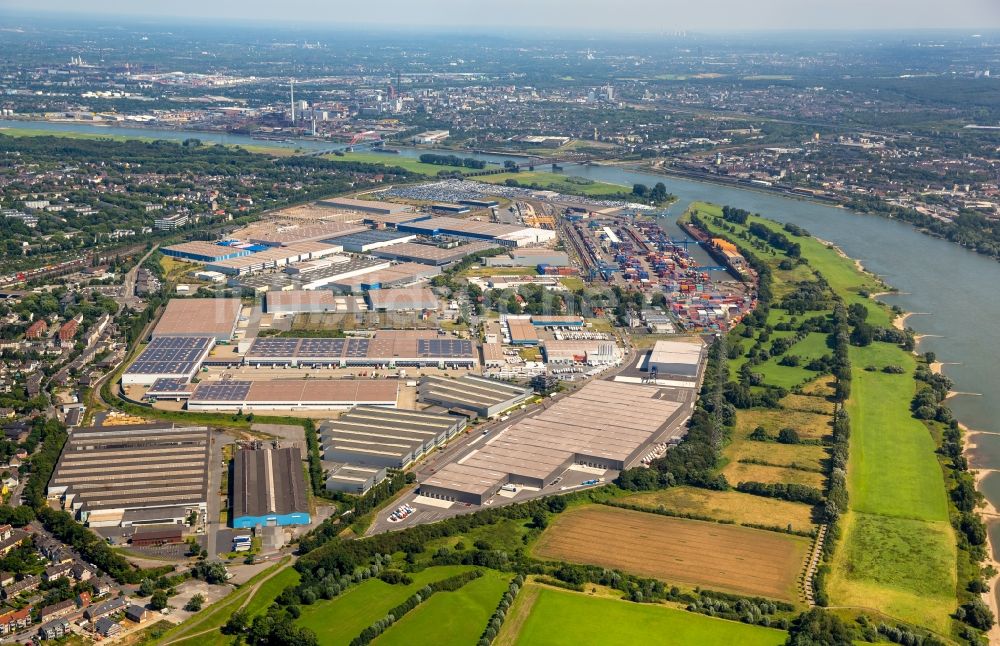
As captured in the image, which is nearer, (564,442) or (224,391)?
(564,442)

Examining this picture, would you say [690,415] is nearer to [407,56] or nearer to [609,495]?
[609,495]

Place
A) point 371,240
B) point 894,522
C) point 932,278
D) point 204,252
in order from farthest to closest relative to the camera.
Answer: point 371,240
point 932,278
point 204,252
point 894,522

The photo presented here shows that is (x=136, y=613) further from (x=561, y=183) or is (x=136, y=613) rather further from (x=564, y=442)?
(x=561, y=183)

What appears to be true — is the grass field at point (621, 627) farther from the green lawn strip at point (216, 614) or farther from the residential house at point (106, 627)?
the residential house at point (106, 627)

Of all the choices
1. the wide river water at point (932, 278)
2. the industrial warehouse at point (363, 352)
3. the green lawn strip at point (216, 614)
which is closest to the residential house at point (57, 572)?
the green lawn strip at point (216, 614)

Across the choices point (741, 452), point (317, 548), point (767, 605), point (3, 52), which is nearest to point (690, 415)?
point (741, 452)

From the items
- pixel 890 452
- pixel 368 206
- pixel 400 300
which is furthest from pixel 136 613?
pixel 368 206

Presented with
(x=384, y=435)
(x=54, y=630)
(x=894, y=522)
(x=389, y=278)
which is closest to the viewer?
A: (x=54, y=630)
